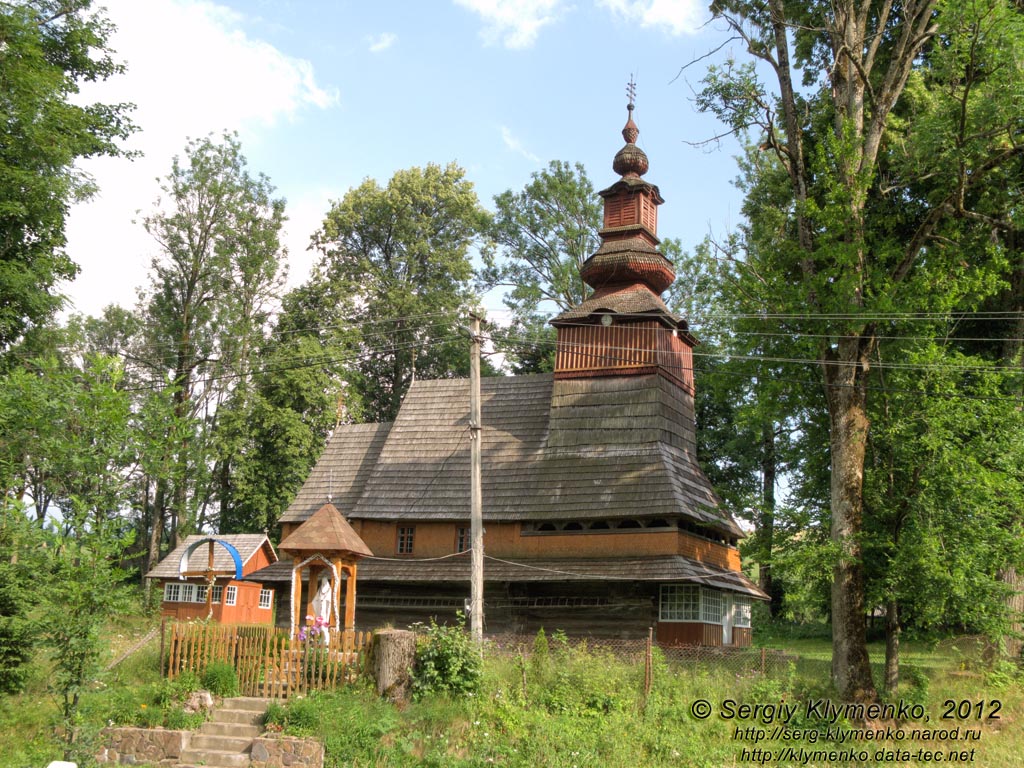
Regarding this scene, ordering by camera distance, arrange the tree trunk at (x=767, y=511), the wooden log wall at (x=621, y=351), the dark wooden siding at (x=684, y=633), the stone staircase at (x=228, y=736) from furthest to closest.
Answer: the wooden log wall at (x=621, y=351) < the dark wooden siding at (x=684, y=633) < the tree trunk at (x=767, y=511) < the stone staircase at (x=228, y=736)

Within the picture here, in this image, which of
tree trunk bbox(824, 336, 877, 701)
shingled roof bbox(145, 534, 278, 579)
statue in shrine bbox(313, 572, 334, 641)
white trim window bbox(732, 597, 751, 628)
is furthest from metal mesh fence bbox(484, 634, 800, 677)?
shingled roof bbox(145, 534, 278, 579)

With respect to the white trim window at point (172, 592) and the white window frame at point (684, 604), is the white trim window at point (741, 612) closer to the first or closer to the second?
the white window frame at point (684, 604)

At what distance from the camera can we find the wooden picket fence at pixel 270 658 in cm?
1429

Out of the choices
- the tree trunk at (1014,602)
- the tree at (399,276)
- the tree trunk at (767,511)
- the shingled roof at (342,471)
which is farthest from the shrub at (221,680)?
the tree at (399,276)

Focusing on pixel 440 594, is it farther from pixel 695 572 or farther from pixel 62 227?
pixel 62 227

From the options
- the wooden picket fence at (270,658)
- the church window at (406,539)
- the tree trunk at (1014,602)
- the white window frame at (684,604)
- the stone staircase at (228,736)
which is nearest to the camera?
the stone staircase at (228,736)

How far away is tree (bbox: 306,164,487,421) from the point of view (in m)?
40.8

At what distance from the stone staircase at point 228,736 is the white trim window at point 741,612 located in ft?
44.0

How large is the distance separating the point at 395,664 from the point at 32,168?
546 inches

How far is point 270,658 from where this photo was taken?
48.3ft

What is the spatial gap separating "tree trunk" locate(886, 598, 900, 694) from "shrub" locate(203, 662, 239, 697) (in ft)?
35.4

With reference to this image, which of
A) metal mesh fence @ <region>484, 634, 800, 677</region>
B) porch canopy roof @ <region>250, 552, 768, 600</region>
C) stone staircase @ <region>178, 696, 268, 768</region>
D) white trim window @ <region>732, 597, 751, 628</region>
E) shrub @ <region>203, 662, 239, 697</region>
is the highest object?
porch canopy roof @ <region>250, 552, 768, 600</region>

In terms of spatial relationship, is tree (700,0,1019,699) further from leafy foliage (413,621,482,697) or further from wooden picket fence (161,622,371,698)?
wooden picket fence (161,622,371,698)

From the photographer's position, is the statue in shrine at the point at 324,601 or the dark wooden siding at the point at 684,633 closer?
the statue in shrine at the point at 324,601
